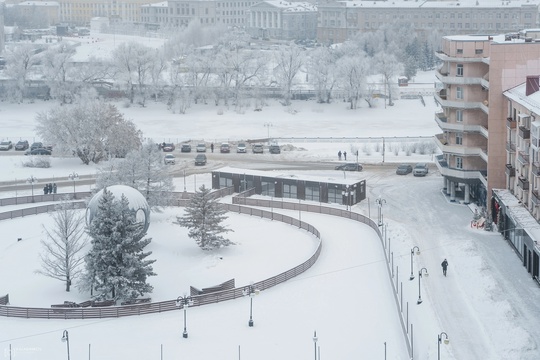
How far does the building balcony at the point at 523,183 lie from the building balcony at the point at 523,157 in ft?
2.99

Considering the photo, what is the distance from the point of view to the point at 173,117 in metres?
123

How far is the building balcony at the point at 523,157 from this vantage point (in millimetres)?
59562

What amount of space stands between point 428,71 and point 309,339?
398ft

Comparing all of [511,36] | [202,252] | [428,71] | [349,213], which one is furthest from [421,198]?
[428,71]

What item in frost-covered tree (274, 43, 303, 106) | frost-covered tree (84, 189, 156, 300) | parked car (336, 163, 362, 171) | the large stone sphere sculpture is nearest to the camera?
frost-covered tree (84, 189, 156, 300)

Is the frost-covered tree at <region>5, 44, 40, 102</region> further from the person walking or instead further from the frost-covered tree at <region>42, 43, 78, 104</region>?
the person walking

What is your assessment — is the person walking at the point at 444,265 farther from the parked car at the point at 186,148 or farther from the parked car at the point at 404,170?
the parked car at the point at 186,148

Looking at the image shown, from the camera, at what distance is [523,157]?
60156mm

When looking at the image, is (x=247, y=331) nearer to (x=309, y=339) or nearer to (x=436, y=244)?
(x=309, y=339)

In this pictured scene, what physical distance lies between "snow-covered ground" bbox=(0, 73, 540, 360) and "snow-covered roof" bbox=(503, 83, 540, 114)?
7.54 meters

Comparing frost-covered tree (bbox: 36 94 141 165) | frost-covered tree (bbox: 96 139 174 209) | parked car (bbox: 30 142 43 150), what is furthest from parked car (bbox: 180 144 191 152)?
frost-covered tree (bbox: 96 139 174 209)

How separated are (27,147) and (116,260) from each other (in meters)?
49.6

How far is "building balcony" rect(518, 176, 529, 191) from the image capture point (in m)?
59.5

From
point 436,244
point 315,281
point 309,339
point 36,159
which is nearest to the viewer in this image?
point 309,339
